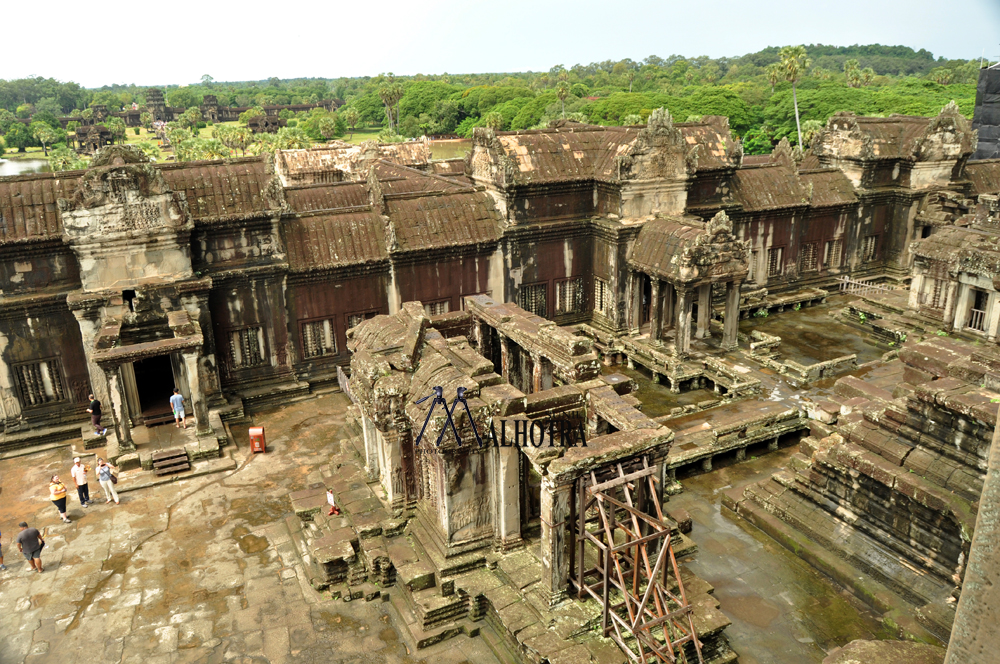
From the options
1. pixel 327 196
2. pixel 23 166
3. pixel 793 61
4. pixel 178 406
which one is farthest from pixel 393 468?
pixel 23 166

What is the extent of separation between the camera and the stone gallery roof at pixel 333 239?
24.3m

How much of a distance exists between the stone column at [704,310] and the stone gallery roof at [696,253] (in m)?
1.22

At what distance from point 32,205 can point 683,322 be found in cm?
2108

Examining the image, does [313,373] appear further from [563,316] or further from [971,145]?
[971,145]

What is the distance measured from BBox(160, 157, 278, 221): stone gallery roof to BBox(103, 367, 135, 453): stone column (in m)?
5.56

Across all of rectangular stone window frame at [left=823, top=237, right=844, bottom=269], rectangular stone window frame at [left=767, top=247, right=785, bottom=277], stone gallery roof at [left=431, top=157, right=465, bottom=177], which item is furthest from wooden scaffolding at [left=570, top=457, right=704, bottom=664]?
stone gallery roof at [left=431, top=157, right=465, bottom=177]

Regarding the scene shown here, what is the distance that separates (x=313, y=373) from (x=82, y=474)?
328 inches

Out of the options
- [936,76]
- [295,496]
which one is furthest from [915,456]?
[936,76]

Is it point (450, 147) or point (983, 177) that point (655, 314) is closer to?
point (983, 177)

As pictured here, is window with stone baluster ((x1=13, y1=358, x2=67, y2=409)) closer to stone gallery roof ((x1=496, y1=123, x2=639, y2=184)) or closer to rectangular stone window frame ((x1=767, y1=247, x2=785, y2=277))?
stone gallery roof ((x1=496, y1=123, x2=639, y2=184))

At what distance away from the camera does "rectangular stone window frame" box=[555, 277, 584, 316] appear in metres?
29.2

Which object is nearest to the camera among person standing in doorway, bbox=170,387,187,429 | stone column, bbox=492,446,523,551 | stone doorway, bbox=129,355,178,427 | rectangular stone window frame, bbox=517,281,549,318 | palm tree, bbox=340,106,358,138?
stone column, bbox=492,446,523,551

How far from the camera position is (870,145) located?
33.9 meters

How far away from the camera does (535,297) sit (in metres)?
28.7
